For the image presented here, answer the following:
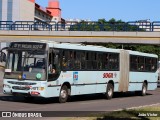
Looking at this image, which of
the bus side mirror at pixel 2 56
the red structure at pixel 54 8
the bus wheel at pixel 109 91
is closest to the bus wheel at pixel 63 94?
the bus side mirror at pixel 2 56

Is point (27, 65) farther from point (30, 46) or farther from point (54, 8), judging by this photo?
point (54, 8)

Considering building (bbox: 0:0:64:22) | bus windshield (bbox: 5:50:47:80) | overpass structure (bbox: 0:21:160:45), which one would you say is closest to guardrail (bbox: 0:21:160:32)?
overpass structure (bbox: 0:21:160:45)

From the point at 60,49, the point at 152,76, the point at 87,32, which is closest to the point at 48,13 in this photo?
the point at 87,32

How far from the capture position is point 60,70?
20484 millimetres

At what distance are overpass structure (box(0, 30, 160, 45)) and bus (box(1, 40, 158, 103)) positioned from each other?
23.8 metres

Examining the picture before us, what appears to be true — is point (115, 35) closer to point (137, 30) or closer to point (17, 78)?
point (137, 30)

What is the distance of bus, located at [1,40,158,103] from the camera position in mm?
19672

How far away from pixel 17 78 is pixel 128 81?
9.47 meters

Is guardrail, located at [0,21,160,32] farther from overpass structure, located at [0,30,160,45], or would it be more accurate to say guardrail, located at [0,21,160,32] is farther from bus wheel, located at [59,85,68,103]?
bus wheel, located at [59,85,68,103]

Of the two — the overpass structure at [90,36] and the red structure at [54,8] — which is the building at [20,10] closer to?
the red structure at [54,8]

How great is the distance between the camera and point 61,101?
2088 centimetres

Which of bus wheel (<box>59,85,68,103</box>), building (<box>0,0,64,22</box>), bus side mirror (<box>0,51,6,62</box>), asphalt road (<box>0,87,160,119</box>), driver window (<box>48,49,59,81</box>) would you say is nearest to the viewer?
asphalt road (<box>0,87,160,119</box>)

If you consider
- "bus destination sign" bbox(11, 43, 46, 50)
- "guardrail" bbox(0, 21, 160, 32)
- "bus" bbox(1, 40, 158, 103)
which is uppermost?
"guardrail" bbox(0, 21, 160, 32)

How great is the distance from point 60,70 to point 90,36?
1247 inches
